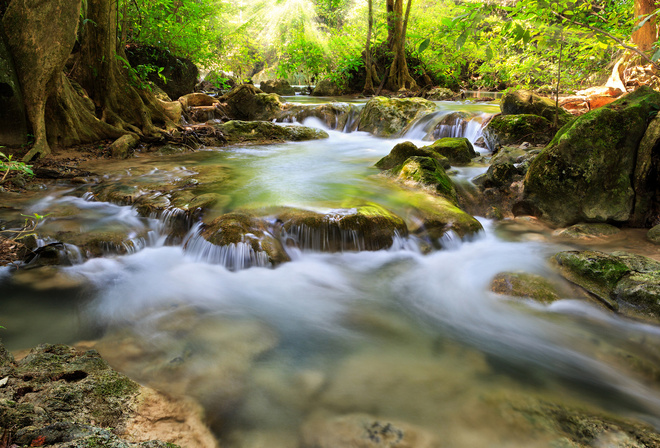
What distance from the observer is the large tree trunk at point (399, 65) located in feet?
62.5

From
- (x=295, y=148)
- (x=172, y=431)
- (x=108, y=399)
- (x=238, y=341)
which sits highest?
(x=295, y=148)

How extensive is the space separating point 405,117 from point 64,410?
11.9 meters

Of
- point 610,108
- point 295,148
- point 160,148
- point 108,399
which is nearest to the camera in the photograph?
point 108,399

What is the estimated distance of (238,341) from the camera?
311cm

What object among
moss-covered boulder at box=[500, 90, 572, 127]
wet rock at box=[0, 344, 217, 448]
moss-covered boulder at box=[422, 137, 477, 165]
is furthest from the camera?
moss-covered boulder at box=[500, 90, 572, 127]

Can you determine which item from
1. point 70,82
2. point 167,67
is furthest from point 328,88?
point 70,82

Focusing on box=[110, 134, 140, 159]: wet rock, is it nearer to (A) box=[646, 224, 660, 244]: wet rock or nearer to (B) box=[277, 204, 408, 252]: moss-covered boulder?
(B) box=[277, 204, 408, 252]: moss-covered boulder

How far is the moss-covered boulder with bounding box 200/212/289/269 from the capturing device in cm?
428

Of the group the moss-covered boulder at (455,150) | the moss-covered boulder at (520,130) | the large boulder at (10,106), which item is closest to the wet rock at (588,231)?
the moss-covered boulder at (455,150)

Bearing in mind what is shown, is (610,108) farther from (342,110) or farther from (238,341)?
(342,110)

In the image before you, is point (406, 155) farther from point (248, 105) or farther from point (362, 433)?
point (248, 105)

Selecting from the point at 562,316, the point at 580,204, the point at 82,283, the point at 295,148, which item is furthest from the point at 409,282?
the point at 295,148

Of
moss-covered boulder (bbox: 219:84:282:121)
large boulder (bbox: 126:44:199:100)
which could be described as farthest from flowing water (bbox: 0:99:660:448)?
moss-covered boulder (bbox: 219:84:282:121)

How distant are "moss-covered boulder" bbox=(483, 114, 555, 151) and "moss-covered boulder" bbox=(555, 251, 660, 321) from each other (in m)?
4.97
